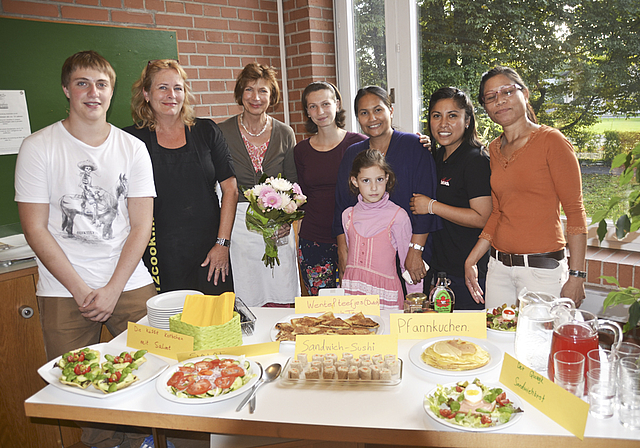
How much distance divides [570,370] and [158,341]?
1.21m

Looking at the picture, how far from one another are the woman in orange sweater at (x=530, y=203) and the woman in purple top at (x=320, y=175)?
34.4 inches

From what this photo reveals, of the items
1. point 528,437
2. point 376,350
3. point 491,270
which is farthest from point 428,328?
point 491,270

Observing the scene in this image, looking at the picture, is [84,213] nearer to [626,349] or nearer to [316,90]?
[316,90]

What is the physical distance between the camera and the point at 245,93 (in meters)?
2.73

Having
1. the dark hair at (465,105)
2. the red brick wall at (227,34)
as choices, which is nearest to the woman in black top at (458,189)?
the dark hair at (465,105)

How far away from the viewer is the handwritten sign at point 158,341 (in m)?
1.53

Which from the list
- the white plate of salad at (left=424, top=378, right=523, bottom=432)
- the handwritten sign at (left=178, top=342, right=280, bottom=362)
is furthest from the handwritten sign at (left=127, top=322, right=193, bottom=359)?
the white plate of salad at (left=424, top=378, right=523, bottom=432)

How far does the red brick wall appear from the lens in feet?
10.3

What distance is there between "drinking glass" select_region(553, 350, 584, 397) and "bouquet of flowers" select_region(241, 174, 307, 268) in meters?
1.24

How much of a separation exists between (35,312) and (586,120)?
3171 mm

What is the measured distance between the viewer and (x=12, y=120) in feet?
8.77

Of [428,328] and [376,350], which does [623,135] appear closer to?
[428,328]

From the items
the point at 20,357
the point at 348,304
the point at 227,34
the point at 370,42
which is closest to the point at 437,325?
the point at 348,304

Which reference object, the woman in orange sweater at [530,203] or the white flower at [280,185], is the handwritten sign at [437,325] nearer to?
the woman in orange sweater at [530,203]
